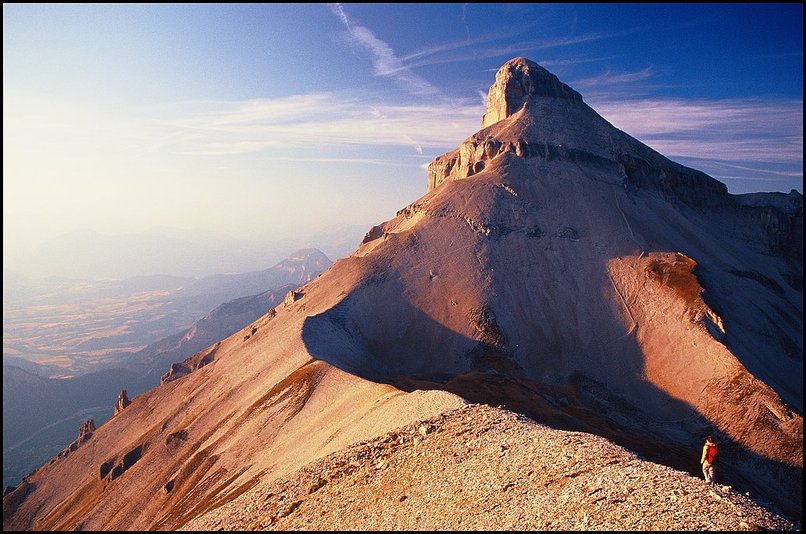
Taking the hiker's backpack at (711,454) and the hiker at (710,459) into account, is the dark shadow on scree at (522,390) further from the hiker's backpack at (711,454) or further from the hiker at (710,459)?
the hiker's backpack at (711,454)

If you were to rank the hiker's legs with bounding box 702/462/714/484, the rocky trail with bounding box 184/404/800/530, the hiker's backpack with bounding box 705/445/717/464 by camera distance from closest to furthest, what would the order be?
the rocky trail with bounding box 184/404/800/530
the hiker's backpack with bounding box 705/445/717/464
the hiker's legs with bounding box 702/462/714/484

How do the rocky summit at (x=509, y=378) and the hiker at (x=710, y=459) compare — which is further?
the rocky summit at (x=509, y=378)

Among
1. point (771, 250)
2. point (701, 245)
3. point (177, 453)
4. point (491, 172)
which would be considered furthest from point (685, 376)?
point (771, 250)

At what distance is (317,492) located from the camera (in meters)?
29.1

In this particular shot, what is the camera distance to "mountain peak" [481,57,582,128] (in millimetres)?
143250

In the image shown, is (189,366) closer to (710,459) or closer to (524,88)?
(710,459)

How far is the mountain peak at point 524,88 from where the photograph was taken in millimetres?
143250

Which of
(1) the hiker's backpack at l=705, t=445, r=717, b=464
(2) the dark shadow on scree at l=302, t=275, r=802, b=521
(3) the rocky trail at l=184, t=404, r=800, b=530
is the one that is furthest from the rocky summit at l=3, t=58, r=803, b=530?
(1) the hiker's backpack at l=705, t=445, r=717, b=464

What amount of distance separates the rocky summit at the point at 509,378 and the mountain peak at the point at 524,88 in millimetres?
696

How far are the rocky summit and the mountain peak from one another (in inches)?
27.4

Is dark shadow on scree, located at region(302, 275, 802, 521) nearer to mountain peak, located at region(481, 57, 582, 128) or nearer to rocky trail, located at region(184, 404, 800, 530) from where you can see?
rocky trail, located at region(184, 404, 800, 530)

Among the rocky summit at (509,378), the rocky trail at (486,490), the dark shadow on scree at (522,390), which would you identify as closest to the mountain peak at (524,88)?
the rocky summit at (509,378)

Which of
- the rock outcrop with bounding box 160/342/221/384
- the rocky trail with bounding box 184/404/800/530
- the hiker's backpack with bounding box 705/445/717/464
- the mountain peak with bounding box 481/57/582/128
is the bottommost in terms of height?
the rock outcrop with bounding box 160/342/221/384

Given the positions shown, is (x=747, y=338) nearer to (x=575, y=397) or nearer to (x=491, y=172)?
(x=575, y=397)
